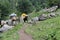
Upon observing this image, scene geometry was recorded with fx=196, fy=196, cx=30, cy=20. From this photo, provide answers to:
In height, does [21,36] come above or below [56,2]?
below

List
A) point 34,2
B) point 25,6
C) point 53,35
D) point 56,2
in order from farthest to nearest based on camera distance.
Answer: point 34,2 < point 25,6 < point 56,2 < point 53,35

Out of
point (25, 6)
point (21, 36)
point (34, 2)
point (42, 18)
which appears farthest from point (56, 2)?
point (34, 2)

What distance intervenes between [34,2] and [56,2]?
5821 centimetres

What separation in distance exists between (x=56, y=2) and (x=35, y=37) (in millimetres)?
22123

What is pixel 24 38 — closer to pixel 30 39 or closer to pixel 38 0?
pixel 30 39

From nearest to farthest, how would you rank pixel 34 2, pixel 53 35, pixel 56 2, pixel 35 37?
pixel 53 35 → pixel 35 37 → pixel 56 2 → pixel 34 2

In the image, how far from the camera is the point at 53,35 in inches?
595

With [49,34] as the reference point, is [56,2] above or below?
above

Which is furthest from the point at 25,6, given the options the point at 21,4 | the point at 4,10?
the point at 4,10

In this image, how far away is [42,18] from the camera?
80.0 feet

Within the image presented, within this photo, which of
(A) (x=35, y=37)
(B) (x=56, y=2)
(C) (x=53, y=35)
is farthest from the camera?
(B) (x=56, y=2)

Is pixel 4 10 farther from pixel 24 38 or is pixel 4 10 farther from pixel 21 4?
pixel 24 38

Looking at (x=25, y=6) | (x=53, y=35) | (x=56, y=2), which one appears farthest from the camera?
(x=25, y=6)

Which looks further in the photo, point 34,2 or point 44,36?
point 34,2
